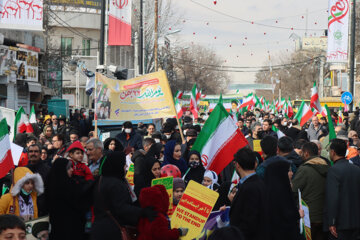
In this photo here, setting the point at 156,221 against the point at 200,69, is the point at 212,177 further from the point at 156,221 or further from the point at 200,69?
the point at 200,69

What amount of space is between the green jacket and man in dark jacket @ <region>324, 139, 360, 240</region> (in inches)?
5.4

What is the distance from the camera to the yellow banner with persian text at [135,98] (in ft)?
39.8

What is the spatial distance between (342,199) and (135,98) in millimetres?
5624

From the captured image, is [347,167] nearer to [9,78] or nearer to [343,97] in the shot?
[343,97]

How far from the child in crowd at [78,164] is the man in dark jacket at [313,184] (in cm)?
243

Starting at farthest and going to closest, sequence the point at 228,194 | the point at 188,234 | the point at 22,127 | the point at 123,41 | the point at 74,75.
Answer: the point at 74,75 → the point at 123,41 → the point at 22,127 → the point at 228,194 → the point at 188,234

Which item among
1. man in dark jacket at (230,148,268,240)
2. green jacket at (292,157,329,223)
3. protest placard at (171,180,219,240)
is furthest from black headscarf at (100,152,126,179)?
green jacket at (292,157,329,223)

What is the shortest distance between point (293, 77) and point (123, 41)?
8241 cm

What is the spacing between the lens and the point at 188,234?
6.39 metres

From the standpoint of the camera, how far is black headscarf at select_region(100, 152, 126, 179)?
20.0ft

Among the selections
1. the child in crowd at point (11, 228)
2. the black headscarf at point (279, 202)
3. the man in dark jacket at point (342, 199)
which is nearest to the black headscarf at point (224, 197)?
the black headscarf at point (279, 202)

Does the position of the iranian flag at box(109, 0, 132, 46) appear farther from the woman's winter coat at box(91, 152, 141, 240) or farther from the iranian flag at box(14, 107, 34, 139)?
the woman's winter coat at box(91, 152, 141, 240)

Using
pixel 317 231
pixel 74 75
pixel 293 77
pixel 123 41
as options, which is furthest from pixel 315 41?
pixel 317 231

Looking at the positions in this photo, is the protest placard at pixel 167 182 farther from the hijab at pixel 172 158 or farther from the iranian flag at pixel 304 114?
the iranian flag at pixel 304 114
